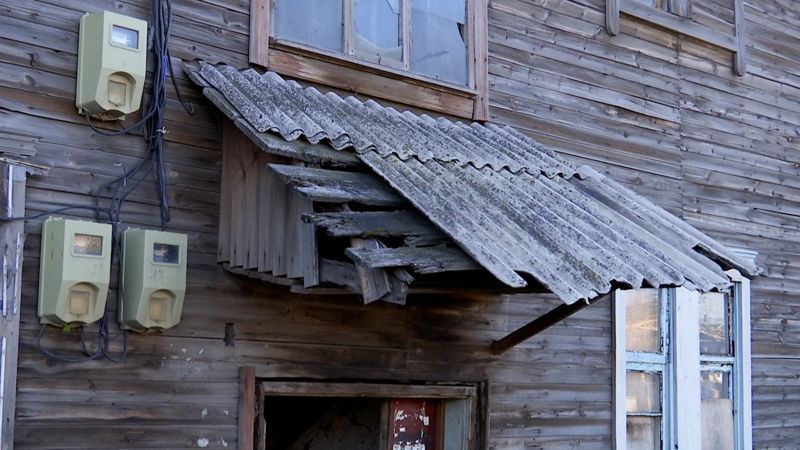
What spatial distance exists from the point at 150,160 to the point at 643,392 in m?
4.72

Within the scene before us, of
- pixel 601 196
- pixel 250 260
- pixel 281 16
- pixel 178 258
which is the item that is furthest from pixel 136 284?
pixel 601 196

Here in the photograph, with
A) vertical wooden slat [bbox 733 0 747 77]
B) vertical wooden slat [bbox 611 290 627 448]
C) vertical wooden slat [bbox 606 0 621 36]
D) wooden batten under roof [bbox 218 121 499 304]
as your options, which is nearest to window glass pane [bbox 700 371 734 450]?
vertical wooden slat [bbox 611 290 627 448]

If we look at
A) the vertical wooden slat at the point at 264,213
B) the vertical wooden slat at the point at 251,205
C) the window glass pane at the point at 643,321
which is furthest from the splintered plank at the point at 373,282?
the window glass pane at the point at 643,321

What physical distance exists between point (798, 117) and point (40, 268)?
25.0ft

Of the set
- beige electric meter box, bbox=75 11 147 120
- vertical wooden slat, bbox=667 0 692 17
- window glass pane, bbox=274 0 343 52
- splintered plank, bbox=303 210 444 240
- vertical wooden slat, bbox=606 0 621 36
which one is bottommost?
splintered plank, bbox=303 210 444 240

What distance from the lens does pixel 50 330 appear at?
546cm

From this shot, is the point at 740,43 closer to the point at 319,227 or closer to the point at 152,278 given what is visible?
the point at 319,227

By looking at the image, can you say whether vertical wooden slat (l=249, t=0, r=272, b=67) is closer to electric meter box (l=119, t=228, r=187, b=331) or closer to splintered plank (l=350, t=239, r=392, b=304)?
electric meter box (l=119, t=228, r=187, b=331)

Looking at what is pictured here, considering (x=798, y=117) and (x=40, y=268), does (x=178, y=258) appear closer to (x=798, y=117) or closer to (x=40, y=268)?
(x=40, y=268)

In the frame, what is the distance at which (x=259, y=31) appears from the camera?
259 inches

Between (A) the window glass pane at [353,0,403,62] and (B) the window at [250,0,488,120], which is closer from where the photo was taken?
(B) the window at [250,0,488,120]

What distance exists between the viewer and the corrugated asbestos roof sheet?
5398mm

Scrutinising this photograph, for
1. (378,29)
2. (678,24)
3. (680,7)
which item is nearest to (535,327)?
(378,29)

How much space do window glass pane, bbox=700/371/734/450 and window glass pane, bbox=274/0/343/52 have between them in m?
4.57
